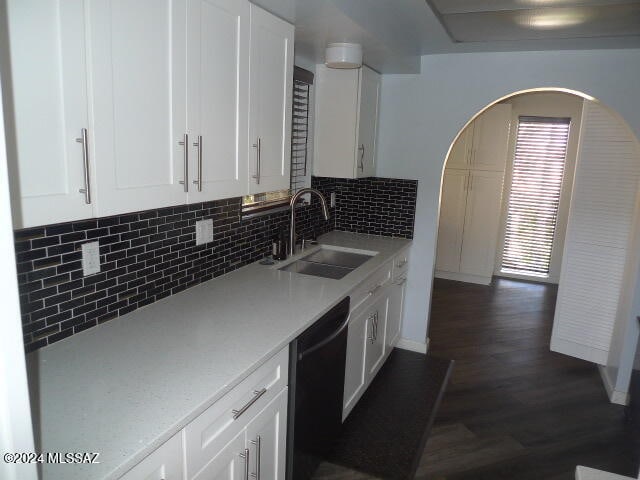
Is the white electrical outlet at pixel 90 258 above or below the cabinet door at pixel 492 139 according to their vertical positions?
below

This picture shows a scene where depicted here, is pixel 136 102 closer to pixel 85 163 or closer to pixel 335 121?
pixel 85 163

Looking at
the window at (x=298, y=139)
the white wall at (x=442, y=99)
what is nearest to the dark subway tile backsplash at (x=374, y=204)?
the white wall at (x=442, y=99)

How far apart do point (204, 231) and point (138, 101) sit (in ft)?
3.09

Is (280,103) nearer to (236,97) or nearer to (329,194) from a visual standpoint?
(236,97)

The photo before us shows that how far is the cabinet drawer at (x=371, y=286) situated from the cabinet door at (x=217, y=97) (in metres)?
0.89

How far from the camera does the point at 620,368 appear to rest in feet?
10.1

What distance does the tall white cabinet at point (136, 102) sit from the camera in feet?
3.53

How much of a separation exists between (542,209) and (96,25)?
5.62 metres

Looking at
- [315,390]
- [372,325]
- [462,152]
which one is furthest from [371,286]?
[462,152]

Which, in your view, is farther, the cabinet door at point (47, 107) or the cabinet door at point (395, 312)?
the cabinet door at point (395, 312)

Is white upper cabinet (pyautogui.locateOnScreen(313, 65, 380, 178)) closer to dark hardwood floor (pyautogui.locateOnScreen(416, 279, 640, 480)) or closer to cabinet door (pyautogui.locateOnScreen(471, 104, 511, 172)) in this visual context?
dark hardwood floor (pyautogui.locateOnScreen(416, 279, 640, 480))

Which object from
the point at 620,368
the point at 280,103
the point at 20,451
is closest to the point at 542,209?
the point at 620,368

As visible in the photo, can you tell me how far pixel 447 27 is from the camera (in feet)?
8.55

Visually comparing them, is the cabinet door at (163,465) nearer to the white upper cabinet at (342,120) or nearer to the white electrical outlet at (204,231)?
the white electrical outlet at (204,231)
